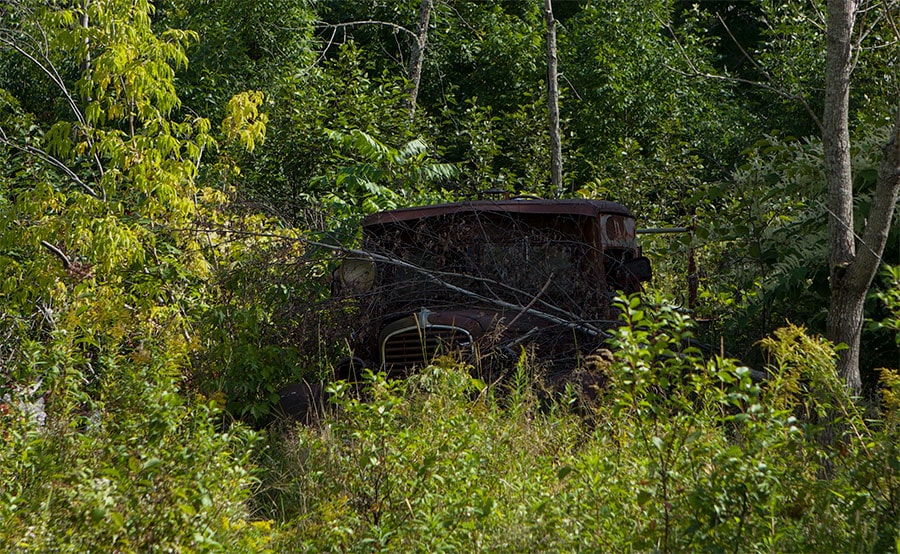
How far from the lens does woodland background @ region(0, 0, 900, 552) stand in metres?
4.00

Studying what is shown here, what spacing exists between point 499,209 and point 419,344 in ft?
4.03

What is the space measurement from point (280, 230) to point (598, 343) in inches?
128

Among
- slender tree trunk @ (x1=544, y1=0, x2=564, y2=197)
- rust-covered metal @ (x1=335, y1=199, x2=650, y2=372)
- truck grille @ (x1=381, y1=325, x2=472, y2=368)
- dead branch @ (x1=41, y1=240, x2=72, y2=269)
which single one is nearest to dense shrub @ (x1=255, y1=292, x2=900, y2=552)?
truck grille @ (x1=381, y1=325, x2=472, y2=368)

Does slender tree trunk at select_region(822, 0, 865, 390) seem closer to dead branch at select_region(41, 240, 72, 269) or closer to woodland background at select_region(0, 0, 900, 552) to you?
woodland background at select_region(0, 0, 900, 552)

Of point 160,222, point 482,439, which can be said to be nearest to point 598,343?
point 482,439

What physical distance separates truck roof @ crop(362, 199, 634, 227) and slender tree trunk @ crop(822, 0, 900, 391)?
219 cm

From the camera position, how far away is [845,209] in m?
6.19

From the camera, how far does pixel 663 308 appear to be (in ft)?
12.9

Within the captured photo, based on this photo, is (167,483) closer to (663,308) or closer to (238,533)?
→ (238,533)

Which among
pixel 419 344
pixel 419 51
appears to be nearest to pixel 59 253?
pixel 419 344

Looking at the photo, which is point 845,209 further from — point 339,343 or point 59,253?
point 59,253

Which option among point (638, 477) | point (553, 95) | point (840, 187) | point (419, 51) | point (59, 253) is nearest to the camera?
point (638, 477)

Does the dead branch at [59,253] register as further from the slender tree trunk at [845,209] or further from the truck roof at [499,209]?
the slender tree trunk at [845,209]

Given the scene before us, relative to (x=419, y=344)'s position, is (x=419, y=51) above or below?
A: above
